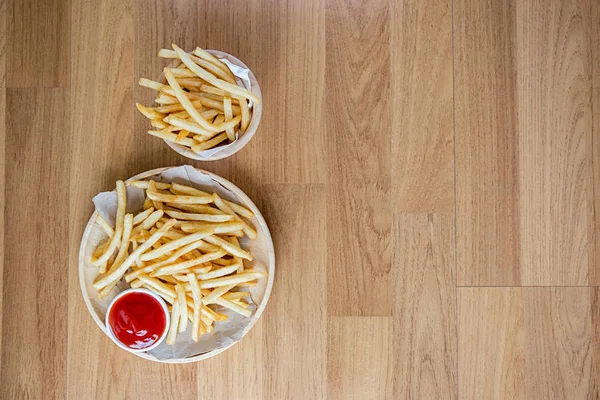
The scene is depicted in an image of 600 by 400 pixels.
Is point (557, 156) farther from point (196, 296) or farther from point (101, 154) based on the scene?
point (101, 154)

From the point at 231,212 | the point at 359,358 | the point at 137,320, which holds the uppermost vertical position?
the point at 231,212

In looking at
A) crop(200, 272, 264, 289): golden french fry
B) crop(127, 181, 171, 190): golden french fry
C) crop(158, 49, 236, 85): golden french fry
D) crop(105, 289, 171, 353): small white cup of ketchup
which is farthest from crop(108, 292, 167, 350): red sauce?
crop(158, 49, 236, 85): golden french fry

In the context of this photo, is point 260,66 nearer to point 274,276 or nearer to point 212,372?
point 274,276

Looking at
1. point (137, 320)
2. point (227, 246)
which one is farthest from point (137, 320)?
point (227, 246)

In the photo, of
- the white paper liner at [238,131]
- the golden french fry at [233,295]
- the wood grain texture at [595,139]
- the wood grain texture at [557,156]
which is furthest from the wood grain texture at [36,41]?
the wood grain texture at [595,139]

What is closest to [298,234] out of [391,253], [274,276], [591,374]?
[274,276]

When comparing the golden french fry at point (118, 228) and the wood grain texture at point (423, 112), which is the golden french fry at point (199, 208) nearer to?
the golden french fry at point (118, 228)
